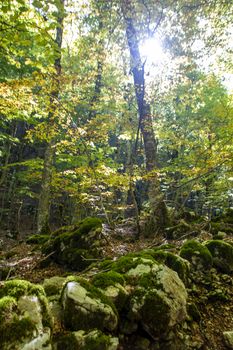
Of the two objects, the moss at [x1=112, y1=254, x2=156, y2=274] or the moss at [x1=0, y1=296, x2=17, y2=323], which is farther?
the moss at [x1=112, y1=254, x2=156, y2=274]

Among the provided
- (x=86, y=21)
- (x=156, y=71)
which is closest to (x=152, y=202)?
(x=156, y=71)

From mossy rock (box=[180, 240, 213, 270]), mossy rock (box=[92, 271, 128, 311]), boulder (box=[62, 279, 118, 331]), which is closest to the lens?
boulder (box=[62, 279, 118, 331])

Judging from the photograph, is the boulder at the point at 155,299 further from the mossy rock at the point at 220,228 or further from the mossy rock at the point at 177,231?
the mossy rock at the point at 220,228

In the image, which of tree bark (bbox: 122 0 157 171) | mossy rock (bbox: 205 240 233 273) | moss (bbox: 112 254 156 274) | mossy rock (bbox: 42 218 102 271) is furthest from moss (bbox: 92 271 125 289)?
tree bark (bbox: 122 0 157 171)

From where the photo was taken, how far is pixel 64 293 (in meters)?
3.27

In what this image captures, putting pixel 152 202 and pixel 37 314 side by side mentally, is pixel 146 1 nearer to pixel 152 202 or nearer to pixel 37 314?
pixel 152 202

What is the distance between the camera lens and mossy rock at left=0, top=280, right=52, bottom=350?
2.43m

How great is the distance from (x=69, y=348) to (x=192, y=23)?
10162 millimetres

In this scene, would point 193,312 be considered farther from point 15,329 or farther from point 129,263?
point 15,329

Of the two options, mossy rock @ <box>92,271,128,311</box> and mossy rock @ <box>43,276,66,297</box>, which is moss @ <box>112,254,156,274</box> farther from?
mossy rock @ <box>43,276,66,297</box>

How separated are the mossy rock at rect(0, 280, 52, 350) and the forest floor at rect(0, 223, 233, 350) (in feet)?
7.26

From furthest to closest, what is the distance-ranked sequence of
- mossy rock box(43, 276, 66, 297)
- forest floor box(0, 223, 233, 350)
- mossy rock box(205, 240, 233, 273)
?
mossy rock box(205, 240, 233, 273) → forest floor box(0, 223, 233, 350) → mossy rock box(43, 276, 66, 297)

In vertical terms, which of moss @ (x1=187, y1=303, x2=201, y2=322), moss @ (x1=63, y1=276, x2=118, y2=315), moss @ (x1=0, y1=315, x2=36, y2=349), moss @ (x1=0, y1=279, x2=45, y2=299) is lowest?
moss @ (x1=187, y1=303, x2=201, y2=322)

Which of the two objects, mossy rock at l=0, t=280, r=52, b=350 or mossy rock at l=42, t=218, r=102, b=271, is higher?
mossy rock at l=42, t=218, r=102, b=271
